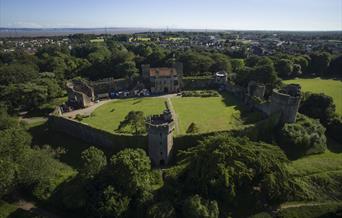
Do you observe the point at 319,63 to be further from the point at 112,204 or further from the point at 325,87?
the point at 112,204

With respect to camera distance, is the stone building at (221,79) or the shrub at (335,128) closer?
the shrub at (335,128)

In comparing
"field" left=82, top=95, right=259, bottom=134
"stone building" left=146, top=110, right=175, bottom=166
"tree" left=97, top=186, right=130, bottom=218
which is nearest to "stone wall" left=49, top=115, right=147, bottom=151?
"stone building" left=146, top=110, right=175, bottom=166

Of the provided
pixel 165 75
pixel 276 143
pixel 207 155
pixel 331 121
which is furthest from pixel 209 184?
pixel 165 75

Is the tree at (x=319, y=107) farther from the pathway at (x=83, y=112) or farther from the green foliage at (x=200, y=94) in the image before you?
the pathway at (x=83, y=112)

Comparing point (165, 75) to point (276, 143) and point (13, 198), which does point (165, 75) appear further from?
point (13, 198)

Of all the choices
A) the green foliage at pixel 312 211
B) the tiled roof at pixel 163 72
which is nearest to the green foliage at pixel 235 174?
the green foliage at pixel 312 211
